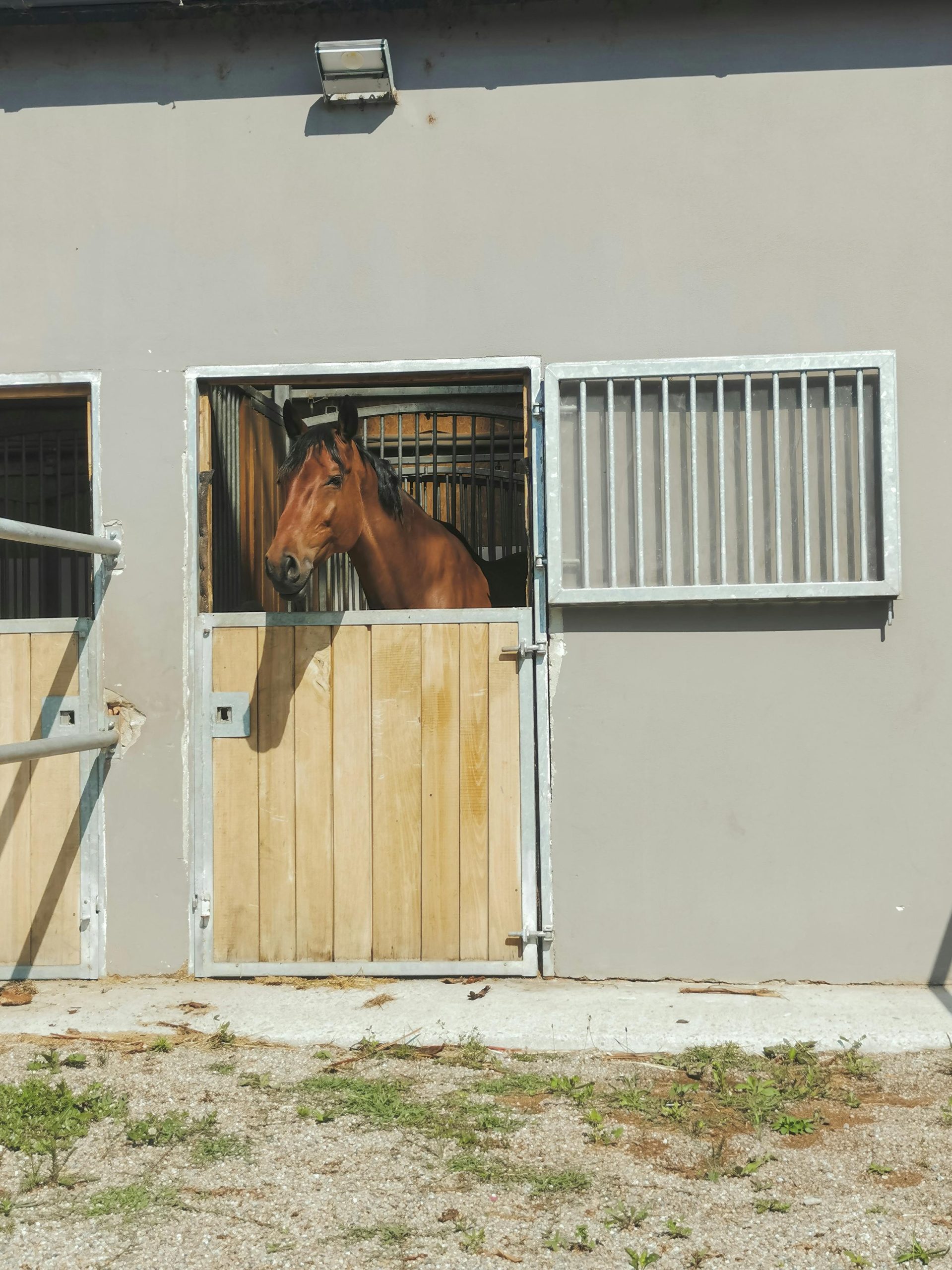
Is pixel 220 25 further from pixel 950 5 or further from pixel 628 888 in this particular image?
pixel 628 888

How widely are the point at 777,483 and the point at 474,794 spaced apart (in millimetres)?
1520

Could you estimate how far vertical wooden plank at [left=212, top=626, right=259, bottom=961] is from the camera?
390 centimetres

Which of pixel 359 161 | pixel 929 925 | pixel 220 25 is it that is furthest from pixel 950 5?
pixel 929 925

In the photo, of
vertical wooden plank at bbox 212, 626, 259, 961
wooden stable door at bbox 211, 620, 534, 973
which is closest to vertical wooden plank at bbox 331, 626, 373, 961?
wooden stable door at bbox 211, 620, 534, 973

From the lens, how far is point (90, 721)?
3.94 metres

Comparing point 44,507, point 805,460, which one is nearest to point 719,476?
point 805,460

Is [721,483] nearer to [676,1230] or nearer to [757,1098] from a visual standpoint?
[757,1098]

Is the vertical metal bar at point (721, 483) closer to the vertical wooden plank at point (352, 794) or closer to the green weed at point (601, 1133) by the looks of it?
the vertical wooden plank at point (352, 794)

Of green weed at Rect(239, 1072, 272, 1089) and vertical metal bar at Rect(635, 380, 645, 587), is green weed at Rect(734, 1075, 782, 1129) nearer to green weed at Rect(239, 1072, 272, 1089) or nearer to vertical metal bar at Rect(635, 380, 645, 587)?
green weed at Rect(239, 1072, 272, 1089)

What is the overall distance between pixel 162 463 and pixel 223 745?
41.2 inches

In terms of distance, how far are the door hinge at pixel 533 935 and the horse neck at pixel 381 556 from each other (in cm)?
133

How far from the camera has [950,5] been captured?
151 inches

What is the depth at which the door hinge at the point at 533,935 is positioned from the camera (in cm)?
380

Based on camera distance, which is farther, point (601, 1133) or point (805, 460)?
point (805, 460)
